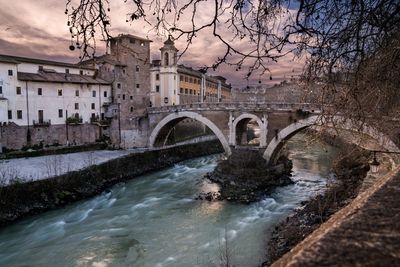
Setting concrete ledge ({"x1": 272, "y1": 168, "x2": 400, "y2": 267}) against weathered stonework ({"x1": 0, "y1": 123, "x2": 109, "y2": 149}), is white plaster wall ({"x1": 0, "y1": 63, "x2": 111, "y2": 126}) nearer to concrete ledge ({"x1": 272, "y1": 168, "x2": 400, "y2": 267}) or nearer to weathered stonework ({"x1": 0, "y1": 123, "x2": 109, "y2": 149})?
weathered stonework ({"x1": 0, "y1": 123, "x2": 109, "y2": 149})

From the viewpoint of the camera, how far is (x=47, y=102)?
1136 inches

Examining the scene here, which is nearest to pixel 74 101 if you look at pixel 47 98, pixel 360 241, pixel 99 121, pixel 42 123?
pixel 47 98

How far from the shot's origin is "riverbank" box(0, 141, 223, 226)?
54.3 feet

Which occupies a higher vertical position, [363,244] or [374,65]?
[374,65]

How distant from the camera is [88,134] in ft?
103

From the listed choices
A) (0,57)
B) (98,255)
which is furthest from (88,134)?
(98,255)

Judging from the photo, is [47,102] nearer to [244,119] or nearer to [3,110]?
[3,110]

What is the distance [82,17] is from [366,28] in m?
3.50

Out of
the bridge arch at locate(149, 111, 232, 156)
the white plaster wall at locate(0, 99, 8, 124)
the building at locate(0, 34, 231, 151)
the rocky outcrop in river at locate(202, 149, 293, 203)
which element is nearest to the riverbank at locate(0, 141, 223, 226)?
the bridge arch at locate(149, 111, 232, 156)

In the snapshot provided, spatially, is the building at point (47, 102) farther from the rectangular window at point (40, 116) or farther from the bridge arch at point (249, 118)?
the bridge arch at point (249, 118)

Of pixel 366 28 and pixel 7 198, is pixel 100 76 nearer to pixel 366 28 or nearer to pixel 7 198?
pixel 7 198

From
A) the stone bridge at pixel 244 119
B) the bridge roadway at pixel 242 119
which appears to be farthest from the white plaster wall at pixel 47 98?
the stone bridge at pixel 244 119

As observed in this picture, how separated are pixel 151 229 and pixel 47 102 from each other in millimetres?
19099

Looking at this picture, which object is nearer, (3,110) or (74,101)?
(3,110)
